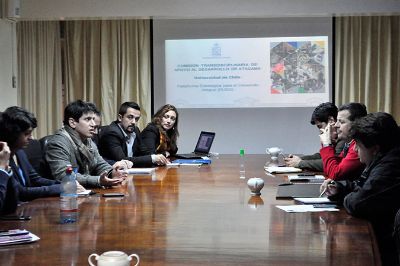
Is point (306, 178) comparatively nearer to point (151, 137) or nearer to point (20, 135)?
point (20, 135)

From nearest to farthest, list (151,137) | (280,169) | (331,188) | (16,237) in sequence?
(16,237)
(331,188)
(280,169)
(151,137)

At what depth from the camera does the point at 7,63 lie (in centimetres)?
659

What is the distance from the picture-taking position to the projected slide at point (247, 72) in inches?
285

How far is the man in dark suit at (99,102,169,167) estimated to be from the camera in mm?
4883

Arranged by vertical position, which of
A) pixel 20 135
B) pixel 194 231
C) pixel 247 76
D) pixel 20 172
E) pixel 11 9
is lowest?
pixel 194 231

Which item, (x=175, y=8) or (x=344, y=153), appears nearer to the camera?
(x=344, y=153)

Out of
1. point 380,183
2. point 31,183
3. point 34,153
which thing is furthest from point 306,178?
point 34,153

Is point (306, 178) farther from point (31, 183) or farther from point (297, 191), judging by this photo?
point (31, 183)

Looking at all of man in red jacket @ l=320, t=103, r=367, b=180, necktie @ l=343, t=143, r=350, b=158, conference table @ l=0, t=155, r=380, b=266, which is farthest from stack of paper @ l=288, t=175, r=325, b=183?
conference table @ l=0, t=155, r=380, b=266

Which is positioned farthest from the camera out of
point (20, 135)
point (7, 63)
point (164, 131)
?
point (7, 63)

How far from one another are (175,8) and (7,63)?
2.10m

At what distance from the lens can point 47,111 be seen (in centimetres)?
743

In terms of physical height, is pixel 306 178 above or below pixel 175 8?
below

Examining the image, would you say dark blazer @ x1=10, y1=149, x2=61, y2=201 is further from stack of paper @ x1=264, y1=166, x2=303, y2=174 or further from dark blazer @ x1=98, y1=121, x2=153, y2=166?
stack of paper @ x1=264, y1=166, x2=303, y2=174
